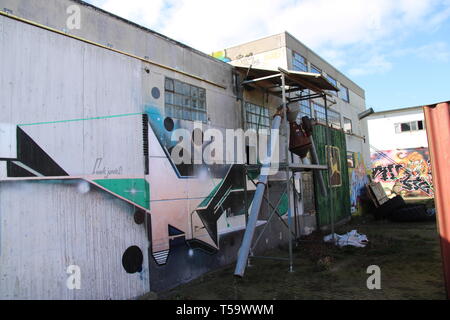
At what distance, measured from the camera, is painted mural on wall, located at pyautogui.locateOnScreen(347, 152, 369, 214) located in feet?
52.4

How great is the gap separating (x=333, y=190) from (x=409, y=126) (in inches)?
796

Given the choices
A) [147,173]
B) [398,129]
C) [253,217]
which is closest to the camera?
[147,173]

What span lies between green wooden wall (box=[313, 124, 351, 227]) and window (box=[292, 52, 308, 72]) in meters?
2.14

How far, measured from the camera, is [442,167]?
4.89m

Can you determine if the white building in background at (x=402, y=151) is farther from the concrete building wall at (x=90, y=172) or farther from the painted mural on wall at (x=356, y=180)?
the concrete building wall at (x=90, y=172)

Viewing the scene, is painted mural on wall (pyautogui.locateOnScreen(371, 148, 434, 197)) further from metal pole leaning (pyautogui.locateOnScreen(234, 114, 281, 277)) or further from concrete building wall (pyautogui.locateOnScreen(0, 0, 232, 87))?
concrete building wall (pyautogui.locateOnScreen(0, 0, 232, 87))

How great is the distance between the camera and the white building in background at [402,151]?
28.3m

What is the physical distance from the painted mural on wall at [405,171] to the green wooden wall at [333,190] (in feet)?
54.6

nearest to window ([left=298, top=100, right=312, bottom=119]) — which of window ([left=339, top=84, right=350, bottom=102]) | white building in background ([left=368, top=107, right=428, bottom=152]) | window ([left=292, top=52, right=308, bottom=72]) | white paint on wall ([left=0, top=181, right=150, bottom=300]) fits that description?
window ([left=292, top=52, right=308, bottom=72])

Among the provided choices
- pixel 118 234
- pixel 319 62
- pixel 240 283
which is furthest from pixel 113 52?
pixel 319 62

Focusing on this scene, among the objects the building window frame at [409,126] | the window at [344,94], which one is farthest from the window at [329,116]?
the building window frame at [409,126]

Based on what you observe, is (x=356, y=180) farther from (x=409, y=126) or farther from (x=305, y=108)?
(x=409, y=126)

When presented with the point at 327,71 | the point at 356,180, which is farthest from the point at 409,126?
the point at 327,71

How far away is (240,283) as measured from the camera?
6410 mm
